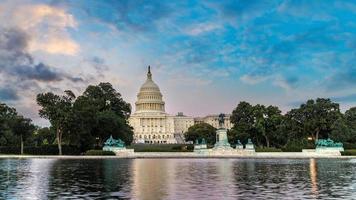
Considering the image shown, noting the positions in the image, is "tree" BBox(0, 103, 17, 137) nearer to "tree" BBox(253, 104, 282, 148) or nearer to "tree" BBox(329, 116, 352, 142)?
"tree" BBox(253, 104, 282, 148)

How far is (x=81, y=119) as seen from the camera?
76625mm

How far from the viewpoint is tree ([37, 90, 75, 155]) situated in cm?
7506

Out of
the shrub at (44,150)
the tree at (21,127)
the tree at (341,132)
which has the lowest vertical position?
the shrub at (44,150)

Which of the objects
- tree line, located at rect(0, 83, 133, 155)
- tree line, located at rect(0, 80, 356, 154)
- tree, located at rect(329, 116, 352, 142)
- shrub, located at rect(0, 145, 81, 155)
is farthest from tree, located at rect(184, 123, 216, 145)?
shrub, located at rect(0, 145, 81, 155)

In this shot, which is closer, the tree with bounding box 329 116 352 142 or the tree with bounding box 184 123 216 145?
the tree with bounding box 329 116 352 142

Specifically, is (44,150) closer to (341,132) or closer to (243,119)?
(243,119)

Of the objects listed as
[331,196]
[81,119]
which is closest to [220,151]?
[81,119]

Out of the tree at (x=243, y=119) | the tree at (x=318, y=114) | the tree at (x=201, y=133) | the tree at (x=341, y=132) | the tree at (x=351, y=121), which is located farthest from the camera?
the tree at (x=201, y=133)

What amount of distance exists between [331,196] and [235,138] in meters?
89.8

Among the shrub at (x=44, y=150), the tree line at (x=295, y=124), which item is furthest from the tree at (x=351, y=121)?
the shrub at (x=44, y=150)

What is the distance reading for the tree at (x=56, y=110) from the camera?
2955 inches

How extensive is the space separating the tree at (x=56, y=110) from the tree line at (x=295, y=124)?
3883 cm

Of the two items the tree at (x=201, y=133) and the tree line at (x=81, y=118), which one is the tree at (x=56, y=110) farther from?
the tree at (x=201, y=133)

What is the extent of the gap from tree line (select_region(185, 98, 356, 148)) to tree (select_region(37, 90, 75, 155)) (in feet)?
127
